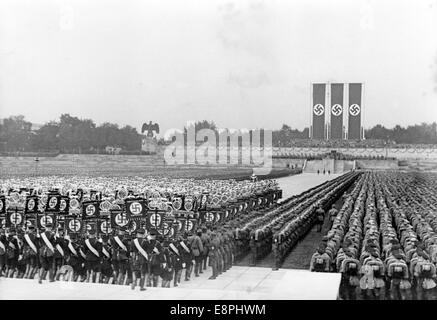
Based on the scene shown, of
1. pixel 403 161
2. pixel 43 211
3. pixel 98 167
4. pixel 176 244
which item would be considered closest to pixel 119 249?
pixel 176 244

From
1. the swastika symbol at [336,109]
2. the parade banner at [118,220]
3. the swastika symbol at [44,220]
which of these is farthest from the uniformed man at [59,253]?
the swastika symbol at [336,109]

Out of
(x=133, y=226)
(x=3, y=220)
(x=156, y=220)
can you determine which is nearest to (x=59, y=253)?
(x=133, y=226)

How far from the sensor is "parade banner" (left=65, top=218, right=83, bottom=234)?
15.4 m

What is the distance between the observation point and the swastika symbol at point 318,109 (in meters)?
26.0

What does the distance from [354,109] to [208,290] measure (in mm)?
14630

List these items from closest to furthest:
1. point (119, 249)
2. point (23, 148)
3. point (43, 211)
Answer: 1. point (119, 249)
2. point (43, 211)
3. point (23, 148)

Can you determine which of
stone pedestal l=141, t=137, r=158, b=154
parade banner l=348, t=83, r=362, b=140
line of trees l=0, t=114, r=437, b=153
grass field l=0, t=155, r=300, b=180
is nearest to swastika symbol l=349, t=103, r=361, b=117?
parade banner l=348, t=83, r=362, b=140

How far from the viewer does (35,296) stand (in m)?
12.0

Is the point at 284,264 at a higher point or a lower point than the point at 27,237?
lower

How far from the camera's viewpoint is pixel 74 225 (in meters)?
15.6

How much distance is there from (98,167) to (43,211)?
2035 inches

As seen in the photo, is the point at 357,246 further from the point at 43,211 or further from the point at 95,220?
the point at 43,211

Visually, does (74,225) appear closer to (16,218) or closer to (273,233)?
(16,218)

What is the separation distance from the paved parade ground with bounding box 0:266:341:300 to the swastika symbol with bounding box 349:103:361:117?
11.4 m
